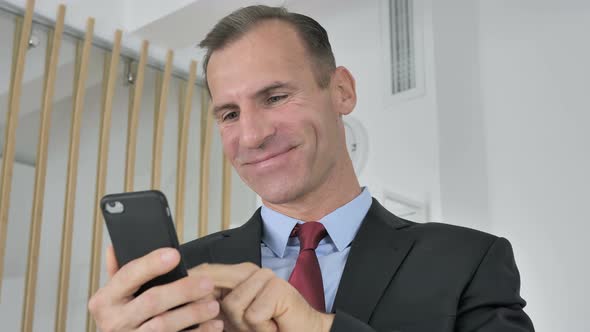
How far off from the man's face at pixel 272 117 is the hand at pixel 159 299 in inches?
17.4

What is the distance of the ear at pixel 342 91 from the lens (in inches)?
49.1

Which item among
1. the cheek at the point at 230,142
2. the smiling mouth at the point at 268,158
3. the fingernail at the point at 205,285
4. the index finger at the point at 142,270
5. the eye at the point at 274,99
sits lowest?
the fingernail at the point at 205,285

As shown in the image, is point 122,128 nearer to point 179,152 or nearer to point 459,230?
point 179,152

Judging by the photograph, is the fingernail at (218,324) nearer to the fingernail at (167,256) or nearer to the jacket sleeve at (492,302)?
the fingernail at (167,256)

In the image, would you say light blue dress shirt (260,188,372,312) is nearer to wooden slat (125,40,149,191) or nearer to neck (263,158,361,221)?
neck (263,158,361,221)

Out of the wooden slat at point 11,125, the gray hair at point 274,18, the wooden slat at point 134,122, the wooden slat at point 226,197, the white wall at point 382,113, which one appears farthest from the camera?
the wooden slat at point 226,197

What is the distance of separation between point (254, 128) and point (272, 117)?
0.14 ft

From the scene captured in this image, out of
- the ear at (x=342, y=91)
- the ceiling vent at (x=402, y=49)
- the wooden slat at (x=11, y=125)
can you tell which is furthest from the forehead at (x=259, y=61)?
the ceiling vent at (x=402, y=49)

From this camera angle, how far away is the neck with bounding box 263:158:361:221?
111 centimetres

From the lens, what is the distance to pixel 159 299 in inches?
24.4

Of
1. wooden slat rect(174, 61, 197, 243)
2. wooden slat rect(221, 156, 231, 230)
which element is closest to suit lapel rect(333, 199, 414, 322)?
wooden slat rect(174, 61, 197, 243)

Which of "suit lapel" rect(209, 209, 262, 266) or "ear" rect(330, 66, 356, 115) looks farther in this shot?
"ear" rect(330, 66, 356, 115)

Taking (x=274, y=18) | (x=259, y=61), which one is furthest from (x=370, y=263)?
(x=274, y=18)

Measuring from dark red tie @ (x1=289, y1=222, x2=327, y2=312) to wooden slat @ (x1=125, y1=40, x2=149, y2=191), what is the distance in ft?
7.04
